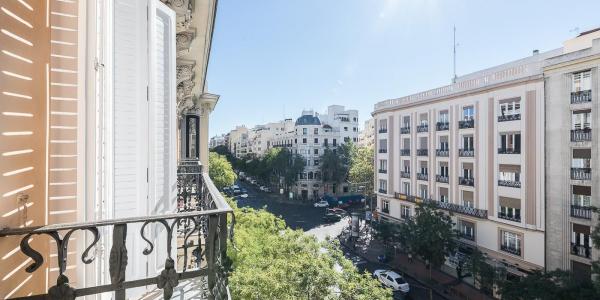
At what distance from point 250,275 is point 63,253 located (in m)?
7.67

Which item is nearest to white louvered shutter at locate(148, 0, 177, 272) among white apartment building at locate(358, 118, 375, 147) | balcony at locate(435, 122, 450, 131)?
balcony at locate(435, 122, 450, 131)

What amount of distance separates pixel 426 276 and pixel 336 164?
30429 mm

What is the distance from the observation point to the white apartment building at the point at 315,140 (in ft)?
184

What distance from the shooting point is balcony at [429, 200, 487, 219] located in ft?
70.1

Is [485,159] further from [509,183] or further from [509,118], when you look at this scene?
[509,118]

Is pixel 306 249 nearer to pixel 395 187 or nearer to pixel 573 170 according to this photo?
pixel 573 170

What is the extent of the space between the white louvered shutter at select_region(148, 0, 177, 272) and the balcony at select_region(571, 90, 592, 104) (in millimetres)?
20962

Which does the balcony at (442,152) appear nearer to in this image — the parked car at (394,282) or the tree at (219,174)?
the parked car at (394,282)

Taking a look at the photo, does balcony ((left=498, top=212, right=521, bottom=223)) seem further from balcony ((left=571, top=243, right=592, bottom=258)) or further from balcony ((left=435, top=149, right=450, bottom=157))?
balcony ((left=435, top=149, right=450, bottom=157))

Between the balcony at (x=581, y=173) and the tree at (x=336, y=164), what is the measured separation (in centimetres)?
3619

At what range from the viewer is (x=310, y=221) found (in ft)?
127

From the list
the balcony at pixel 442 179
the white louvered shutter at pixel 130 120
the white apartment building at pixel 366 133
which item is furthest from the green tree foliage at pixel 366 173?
the white louvered shutter at pixel 130 120

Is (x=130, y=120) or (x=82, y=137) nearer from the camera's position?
(x=82, y=137)

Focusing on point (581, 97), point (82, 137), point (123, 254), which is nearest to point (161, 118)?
point (82, 137)
